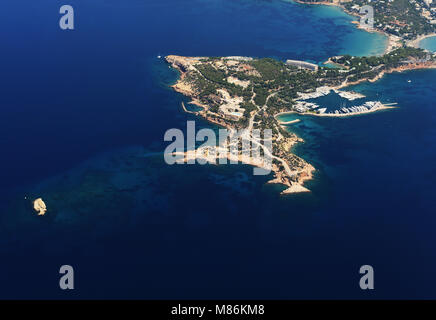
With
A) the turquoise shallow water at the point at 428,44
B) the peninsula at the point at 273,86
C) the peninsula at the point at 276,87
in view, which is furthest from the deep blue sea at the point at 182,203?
the turquoise shallow water at the point at 428,44

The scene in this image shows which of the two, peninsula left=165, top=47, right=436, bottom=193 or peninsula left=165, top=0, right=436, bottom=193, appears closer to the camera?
peninsula left=165, top=0, right=436, bottom=193

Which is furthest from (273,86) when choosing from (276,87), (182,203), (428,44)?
(428,44)

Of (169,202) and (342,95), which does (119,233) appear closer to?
(169,202)

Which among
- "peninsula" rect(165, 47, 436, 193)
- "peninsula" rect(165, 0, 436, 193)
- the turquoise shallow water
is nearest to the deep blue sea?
"peninsula" rect(165, 0, 436, 193)

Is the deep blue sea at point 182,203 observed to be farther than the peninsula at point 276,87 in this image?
No

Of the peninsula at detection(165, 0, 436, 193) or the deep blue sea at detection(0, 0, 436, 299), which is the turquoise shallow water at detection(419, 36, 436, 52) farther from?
the deep blue sea at detection(0, 0, 436, 299)

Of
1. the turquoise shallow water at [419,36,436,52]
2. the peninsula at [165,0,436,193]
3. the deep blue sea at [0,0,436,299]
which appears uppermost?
the turquoise shallow water at [419,36,436,52]

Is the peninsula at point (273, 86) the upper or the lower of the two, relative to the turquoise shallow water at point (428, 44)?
lower

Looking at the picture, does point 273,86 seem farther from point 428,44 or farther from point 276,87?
point 428,44

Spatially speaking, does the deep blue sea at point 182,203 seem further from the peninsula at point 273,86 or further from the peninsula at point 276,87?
the peninsula at point 273,86
